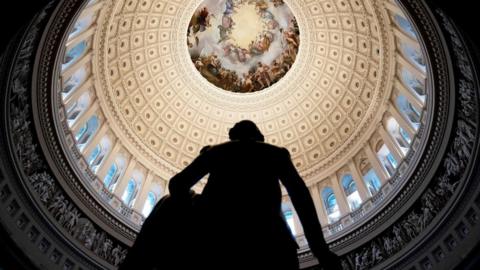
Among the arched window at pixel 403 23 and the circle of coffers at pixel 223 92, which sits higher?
the circle of coffers at pixel 223 92

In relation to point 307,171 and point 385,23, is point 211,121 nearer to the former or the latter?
point 307,171

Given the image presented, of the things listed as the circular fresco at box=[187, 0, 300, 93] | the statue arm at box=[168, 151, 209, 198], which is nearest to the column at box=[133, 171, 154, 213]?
the circular fresco at box=[187, 0, 300, 93]

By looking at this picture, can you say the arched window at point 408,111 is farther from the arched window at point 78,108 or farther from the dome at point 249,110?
the arched window at point 78,108

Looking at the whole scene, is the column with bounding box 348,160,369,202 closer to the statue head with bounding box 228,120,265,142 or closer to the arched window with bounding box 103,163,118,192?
the arched window with bounding box 103,163,118,192

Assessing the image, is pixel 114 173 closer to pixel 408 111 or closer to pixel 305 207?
pixel 408 111

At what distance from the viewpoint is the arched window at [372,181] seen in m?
23.3

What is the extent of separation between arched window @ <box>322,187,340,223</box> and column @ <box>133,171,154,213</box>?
1082 centimetres

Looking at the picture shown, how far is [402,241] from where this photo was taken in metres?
18.5

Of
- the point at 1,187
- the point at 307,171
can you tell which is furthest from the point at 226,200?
the point at 307,171

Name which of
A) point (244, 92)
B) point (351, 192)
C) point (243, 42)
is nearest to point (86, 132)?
point (244, 92)

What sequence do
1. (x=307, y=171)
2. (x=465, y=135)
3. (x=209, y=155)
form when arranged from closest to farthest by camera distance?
1. (x=209, y=155)
2. (x=465, y=135)
3. (x=307, y=171)

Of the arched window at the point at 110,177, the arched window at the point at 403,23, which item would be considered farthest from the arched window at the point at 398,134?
the arched window at the point at 110,177

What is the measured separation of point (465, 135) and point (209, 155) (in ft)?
46.3

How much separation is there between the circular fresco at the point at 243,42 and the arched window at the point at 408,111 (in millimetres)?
10937
